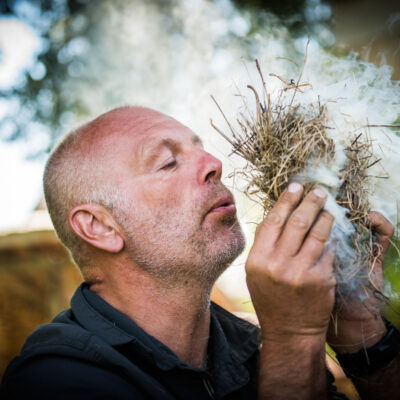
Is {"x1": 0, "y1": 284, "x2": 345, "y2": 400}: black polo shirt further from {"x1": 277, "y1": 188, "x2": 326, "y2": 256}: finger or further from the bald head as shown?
{"x1": 277, "y1": 188, "x2": 326, "y2": 256}: finger

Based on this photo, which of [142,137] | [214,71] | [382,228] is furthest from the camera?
[214,71]

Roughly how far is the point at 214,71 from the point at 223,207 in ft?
18.0

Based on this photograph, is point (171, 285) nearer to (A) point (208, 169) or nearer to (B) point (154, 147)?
(A) point (208, 169)

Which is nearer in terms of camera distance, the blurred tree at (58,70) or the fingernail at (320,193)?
the fingernail at (320,193)

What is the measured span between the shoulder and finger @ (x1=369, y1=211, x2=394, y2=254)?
4.34 feet

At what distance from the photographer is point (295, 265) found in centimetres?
134

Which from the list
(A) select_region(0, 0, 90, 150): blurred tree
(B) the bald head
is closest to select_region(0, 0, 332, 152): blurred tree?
(A) select_region(0, 0, 90, 150): blurred tree

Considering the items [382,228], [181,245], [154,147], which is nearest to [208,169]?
[154,147]

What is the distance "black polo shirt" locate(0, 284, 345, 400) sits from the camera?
131cm

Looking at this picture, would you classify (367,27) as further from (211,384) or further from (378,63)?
(211,384)

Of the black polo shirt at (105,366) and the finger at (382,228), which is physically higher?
the finger at (382,228)

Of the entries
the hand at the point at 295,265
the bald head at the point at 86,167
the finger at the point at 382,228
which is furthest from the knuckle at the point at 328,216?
the bald head at the point at 86,167

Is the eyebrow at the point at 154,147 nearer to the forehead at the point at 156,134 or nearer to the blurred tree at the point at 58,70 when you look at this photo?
A: the forehead at the point at 156,134

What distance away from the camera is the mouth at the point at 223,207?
1741mm
